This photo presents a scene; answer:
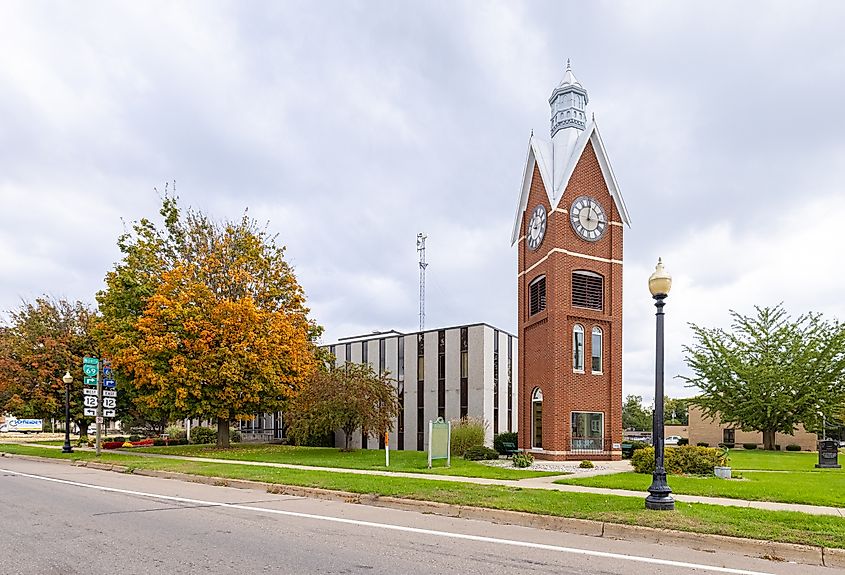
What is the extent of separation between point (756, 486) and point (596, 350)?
11.8 meters

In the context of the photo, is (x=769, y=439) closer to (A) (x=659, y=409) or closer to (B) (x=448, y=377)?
(B) (x=448, y=377)

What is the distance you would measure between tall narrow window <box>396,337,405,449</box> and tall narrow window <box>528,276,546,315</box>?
1763 cm

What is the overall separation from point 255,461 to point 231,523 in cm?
1478

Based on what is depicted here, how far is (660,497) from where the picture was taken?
11.4 metres

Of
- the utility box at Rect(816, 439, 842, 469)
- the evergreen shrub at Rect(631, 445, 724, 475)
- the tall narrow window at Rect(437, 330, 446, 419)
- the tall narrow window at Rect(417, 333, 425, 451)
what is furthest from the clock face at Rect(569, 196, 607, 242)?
the tall narrow window at Rect(417, 333, 425, 451)

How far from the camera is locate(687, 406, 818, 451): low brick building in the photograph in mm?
55344

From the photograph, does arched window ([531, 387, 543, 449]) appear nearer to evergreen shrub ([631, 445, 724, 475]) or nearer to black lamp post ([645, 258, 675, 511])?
evergreen shrub ([631, 445, 724, 475])

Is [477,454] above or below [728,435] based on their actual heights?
above

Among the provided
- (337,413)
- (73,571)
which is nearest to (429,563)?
(73,571)

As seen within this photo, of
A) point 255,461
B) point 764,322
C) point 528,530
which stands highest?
point 764,322

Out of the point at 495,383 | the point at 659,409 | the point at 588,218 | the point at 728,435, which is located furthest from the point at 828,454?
the point at 728,435

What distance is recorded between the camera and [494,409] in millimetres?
42469

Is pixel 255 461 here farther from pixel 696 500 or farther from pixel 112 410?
pixel 696 500

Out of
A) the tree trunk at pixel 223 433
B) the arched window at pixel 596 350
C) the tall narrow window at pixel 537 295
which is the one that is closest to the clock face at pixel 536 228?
the tall narrow window at pixel 537 295
